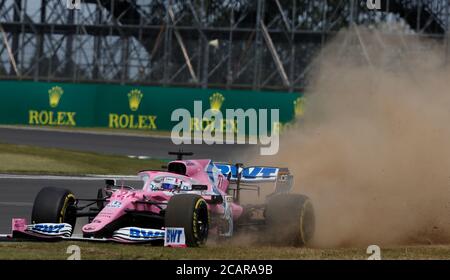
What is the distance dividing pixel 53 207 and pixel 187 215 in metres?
2.01

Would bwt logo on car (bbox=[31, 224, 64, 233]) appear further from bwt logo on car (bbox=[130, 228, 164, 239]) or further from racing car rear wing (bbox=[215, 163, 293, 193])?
racing car rear wing (bbox=[215, 163, 293, 193])

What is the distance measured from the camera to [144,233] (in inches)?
493

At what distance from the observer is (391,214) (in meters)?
16.0

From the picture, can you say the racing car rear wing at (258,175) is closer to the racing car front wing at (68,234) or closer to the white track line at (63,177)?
the racing car front wing at (68,234)

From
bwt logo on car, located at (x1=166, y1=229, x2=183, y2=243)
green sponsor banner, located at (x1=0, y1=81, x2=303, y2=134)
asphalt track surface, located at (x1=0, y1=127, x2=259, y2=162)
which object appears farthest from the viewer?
green sponsor banner, located at (x1=0, y1=81, x2=303, y2=134)

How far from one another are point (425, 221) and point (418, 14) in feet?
103

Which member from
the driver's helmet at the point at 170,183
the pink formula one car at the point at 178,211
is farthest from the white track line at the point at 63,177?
the driver's helmet at the point at 170,183

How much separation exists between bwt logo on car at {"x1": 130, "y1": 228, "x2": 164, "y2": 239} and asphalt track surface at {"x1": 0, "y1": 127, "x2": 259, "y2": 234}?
4709 mm

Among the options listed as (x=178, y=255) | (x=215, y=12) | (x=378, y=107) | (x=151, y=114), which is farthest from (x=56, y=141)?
(x=178, y=255)

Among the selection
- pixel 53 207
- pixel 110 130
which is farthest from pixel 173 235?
pixel 110 130

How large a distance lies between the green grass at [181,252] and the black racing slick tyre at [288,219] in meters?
0.92

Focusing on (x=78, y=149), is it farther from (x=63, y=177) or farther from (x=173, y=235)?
(x=173, y=235)

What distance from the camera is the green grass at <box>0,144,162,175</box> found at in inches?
1134

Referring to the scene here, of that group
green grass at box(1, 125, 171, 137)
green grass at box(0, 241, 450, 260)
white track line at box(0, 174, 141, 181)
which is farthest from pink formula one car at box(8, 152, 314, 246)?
green grass at box(1, 125, 171, 137)
